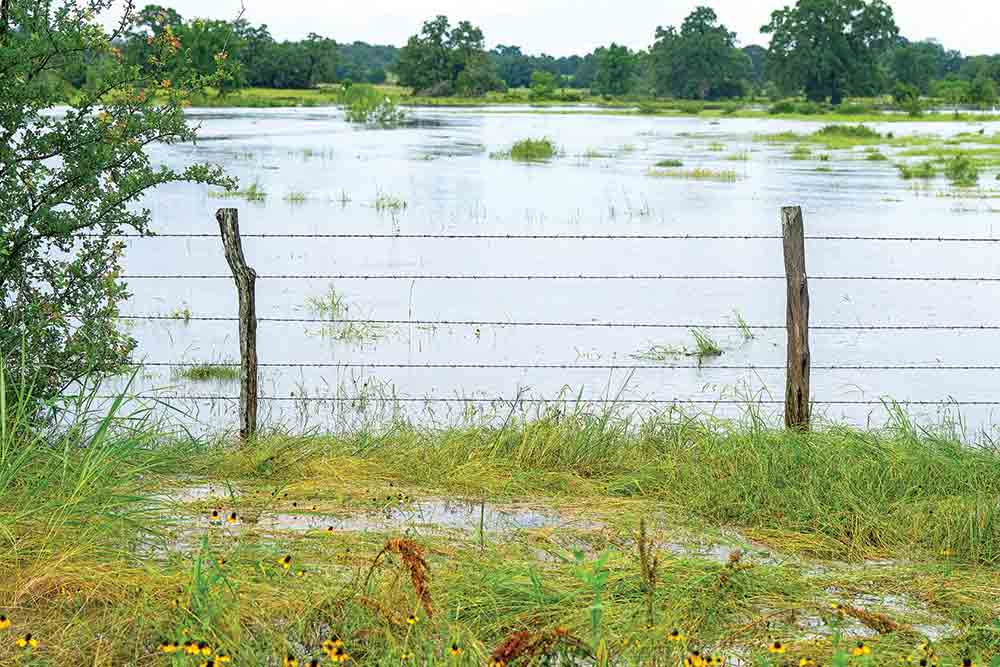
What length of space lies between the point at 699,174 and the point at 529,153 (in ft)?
24.6

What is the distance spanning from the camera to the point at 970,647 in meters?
4.18

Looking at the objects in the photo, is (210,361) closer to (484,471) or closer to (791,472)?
(484,471)

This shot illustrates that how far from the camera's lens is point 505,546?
17.2ft

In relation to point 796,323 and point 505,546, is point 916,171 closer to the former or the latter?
point 796,323

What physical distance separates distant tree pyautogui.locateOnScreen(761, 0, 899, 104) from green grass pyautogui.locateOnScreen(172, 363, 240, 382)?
338ft

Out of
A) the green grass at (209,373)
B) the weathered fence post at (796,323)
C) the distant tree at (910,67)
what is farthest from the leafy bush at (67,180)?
the distant tree at (910,67)

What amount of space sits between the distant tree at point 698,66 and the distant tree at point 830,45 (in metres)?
16.4

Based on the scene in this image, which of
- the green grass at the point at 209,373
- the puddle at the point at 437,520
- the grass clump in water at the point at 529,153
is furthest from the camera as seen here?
the grass clump in water at the point at 529,153

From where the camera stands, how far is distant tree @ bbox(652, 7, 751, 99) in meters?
130

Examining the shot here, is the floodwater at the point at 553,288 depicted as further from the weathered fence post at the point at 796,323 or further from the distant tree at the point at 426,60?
the distant tree at the point at 426,60

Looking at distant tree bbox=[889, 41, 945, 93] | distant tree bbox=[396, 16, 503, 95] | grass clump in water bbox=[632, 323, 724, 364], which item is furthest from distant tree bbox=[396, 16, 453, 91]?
grass clump in water bbox=[632, 323, 724, 364]

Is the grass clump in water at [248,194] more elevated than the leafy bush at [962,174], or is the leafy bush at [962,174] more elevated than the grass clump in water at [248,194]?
the leafy bush at [962,174]

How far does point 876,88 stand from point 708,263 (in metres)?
99.1

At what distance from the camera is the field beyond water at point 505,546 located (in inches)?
162
